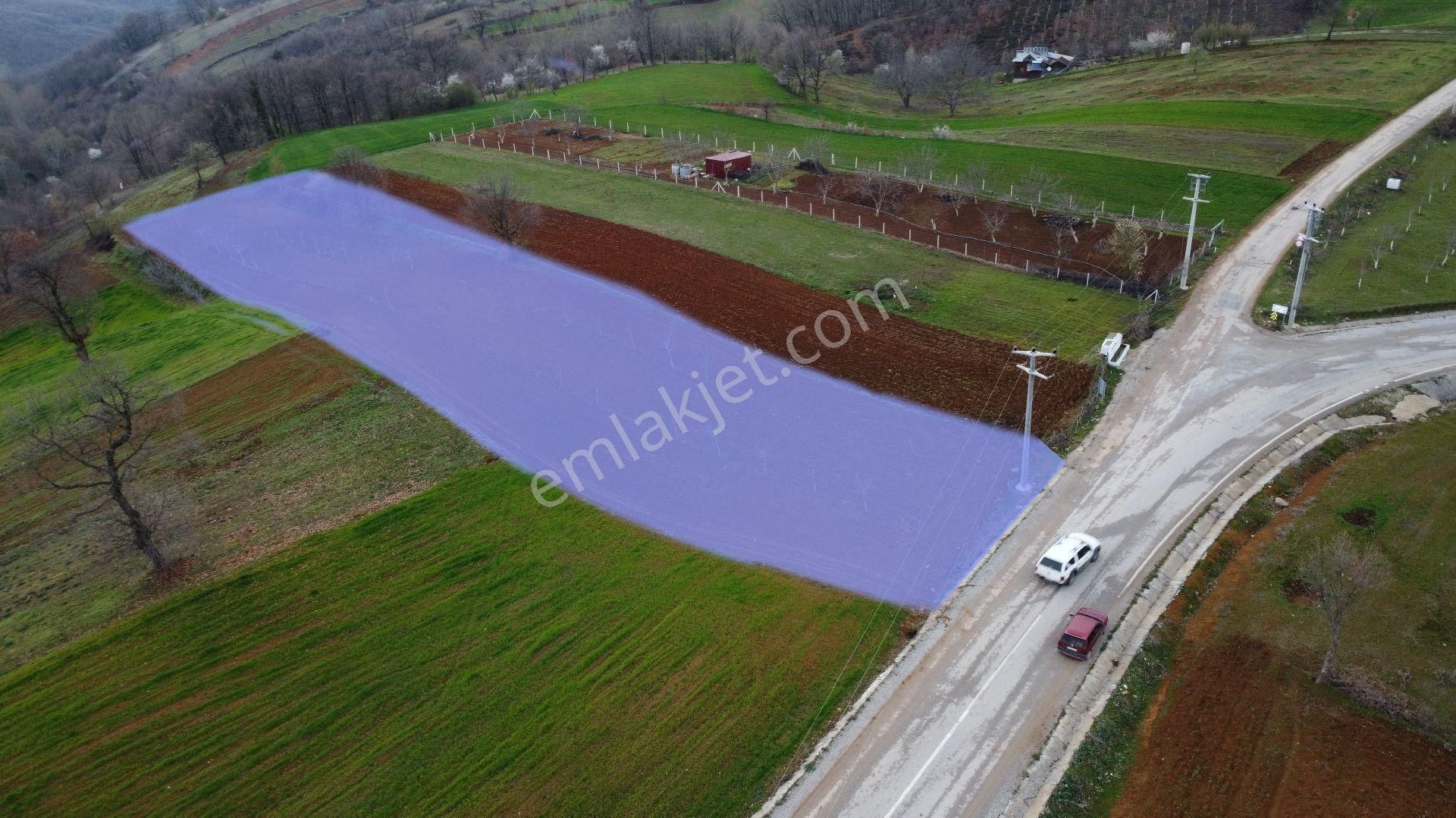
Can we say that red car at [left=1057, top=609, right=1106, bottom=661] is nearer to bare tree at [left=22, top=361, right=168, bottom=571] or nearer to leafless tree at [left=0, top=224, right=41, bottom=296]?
bare tree at [left=22, top=361, right=168, bottom=571]

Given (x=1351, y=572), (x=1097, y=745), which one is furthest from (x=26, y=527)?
(x=1351, y=572)

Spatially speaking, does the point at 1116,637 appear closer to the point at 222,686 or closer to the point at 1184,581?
the point at 1184,581

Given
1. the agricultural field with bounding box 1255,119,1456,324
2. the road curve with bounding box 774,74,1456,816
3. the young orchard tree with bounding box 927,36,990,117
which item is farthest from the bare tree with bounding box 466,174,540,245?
the young orchard tree with bounding box 927,36,990,117

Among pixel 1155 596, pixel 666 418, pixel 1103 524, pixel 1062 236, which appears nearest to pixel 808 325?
pixel 666 418

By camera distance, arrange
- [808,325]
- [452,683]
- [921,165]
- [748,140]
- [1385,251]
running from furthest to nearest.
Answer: [748,140] → [921,165] → [1385,251] → [808,325] → [452,683]

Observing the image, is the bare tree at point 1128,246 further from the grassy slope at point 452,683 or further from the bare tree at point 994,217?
the grassy slope at point 452,683

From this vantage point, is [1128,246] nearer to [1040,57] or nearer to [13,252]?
[1040,57]

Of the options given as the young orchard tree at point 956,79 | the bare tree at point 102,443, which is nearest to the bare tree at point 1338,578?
the bare tree at point 102,443
